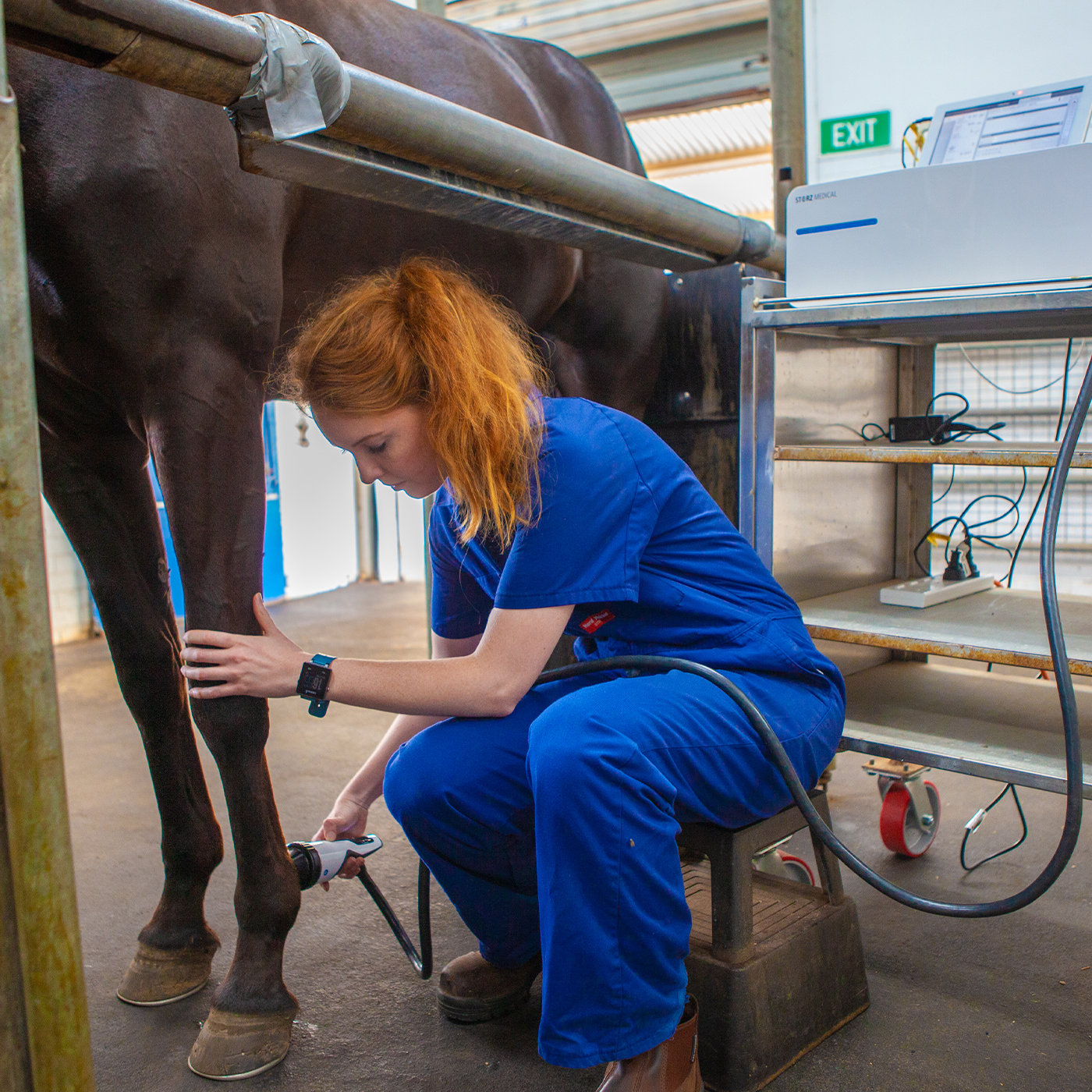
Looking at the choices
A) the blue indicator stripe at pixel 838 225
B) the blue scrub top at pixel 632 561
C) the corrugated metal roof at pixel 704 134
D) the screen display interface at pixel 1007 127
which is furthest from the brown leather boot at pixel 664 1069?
the corrugated metal roof at pixel 704 134

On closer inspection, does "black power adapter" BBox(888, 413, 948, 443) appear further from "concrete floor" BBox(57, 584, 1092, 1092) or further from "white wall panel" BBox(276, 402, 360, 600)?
"white wall panel" BBox(276, 402, 360, 600)

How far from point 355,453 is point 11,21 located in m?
0.61

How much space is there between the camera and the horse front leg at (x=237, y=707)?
134 centimetres

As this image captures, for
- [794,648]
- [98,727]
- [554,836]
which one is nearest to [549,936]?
[554,836]

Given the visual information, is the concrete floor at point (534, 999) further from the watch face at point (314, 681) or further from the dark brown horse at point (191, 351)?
the watch face at point (314, 681)

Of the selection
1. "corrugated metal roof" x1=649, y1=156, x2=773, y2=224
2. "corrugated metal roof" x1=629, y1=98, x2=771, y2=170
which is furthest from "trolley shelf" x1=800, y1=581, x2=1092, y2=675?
"corrugated metal roof" x1=649, y1=156, x2=773, y2=224

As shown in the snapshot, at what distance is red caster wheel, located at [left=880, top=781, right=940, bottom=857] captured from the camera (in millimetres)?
2045

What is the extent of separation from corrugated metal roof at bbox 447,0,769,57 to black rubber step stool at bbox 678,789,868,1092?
3.72 meters

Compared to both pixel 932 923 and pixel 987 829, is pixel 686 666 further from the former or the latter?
pixel 987 829

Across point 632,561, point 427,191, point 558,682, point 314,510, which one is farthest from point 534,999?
point 314,510

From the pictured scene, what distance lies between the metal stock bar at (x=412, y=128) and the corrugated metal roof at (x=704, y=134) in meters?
3.26

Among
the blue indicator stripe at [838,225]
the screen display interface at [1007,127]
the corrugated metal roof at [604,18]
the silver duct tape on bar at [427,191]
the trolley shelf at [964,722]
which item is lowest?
the trolley shelf at [964,722]

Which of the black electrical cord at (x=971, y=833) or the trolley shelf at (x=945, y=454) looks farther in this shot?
the black electrical cord at (x=971, y=833)

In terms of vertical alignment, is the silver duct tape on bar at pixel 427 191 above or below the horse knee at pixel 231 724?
above
